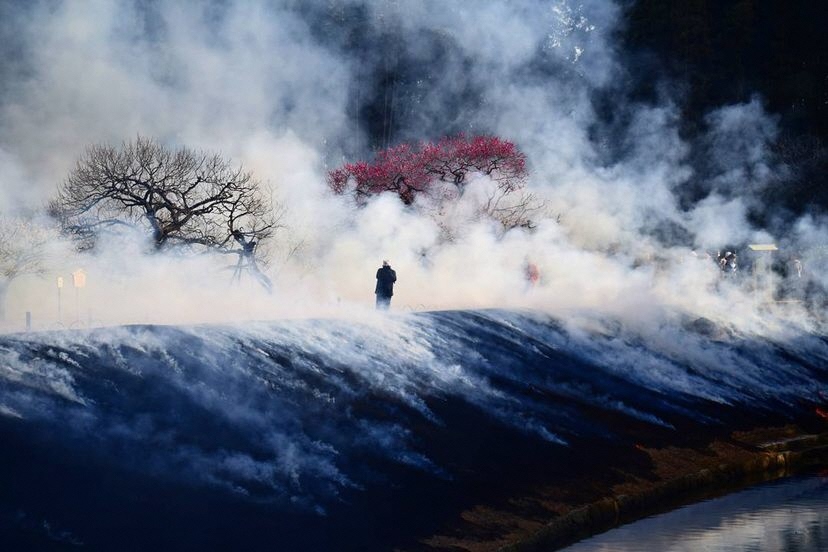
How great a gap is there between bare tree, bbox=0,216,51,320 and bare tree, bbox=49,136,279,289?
796 mm

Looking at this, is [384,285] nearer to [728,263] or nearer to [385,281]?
[385,281]

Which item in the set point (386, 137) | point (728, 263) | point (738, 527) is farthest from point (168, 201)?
point (386, 137)

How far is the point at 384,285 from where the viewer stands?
1526 inches

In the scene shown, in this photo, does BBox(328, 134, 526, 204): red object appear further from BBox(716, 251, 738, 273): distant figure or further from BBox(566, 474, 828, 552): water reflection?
BBox(566, 474, 828, 552): water reflection

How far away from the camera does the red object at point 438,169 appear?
55625 mm

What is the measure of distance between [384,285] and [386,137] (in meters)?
31.1

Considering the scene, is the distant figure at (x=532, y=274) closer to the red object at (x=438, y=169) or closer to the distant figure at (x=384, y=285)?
the red object at (x=438, y=169)

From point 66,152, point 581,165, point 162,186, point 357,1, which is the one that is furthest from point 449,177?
point 66,152

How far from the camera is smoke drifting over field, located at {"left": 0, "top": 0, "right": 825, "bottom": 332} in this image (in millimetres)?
38094

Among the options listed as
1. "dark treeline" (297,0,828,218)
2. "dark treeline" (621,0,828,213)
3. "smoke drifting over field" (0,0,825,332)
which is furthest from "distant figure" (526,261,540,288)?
"dark treeline" (621,0,828,213)

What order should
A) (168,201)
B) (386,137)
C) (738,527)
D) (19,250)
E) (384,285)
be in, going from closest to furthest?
(738,527)
(19,250)
(384,285)
(168,201)
(386,137)

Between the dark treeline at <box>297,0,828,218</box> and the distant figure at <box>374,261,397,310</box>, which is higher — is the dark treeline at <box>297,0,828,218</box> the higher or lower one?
the higher one

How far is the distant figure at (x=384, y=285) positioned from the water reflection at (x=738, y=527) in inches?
503

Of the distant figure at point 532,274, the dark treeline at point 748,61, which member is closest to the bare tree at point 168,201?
the distant figure at point 532,274
